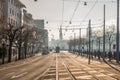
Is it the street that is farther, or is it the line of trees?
the line of trees

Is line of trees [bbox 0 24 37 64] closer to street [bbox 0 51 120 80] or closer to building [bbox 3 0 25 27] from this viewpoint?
building [bbox 3 0 25 27]

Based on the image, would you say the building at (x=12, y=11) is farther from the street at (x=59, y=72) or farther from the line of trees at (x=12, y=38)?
the street at (x=59, y=72)

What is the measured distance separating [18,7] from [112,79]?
7823 centimetres

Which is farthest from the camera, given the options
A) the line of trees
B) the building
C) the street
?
the building

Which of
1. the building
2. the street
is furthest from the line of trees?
the street

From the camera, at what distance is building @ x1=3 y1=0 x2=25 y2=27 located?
82719 millimetres

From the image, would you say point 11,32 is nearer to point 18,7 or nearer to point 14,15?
point 14,15

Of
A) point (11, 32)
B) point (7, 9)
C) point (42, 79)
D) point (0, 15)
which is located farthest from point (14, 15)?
point (42, 79)

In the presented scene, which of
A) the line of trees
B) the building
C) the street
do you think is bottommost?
the street

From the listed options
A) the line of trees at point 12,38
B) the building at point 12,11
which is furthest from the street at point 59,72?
the building at point 12,11

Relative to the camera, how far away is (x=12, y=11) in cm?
9062

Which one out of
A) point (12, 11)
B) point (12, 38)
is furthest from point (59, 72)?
point (12, 11)

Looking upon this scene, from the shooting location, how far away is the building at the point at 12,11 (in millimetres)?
82719

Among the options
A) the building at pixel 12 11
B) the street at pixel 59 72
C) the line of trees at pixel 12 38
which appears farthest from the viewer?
the building at pixel 12 11
